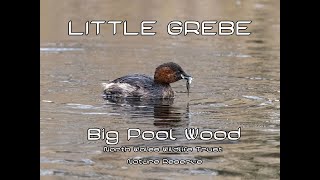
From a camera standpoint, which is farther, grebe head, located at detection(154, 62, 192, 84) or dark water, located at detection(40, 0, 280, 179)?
grebe head, located at detection(154, 62, 192, 84)

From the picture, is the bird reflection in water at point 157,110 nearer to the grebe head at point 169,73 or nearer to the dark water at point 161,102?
the dark water at point 161,102

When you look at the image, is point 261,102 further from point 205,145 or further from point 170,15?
point 170,15


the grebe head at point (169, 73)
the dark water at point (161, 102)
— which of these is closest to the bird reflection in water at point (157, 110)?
the dark water at point (161, 102)

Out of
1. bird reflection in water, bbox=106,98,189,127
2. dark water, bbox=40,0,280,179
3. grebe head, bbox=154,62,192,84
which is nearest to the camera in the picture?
dark water, bbox=40,0,280,179

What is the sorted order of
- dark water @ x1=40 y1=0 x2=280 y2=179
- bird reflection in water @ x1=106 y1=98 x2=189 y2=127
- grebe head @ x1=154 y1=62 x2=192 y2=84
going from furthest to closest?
grebe head @ x1=154 y1=62 x2=192 y2=84 → bird reflection in water @ x1=106 y1=98 x2=189 y2=127 → dark water @ x1=40 y1=0 x2=280 y2=179

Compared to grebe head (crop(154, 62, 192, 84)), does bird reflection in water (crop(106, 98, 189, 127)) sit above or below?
below

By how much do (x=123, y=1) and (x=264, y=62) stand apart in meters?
10.1

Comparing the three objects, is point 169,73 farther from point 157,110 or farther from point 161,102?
point 157,110

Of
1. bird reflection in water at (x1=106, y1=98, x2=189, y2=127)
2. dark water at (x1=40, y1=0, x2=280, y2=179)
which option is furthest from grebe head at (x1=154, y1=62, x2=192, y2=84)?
bird reflection in water at (x1=106, y1=98, x2=189, y2=127)

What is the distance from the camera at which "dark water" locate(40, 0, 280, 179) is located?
28.7ft

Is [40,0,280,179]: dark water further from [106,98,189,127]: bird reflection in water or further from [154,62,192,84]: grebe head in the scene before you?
[154,62,192,84]: grebe head

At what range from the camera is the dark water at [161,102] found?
8.74 m

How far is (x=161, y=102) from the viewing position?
12148 mm

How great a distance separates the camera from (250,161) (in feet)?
29.2
